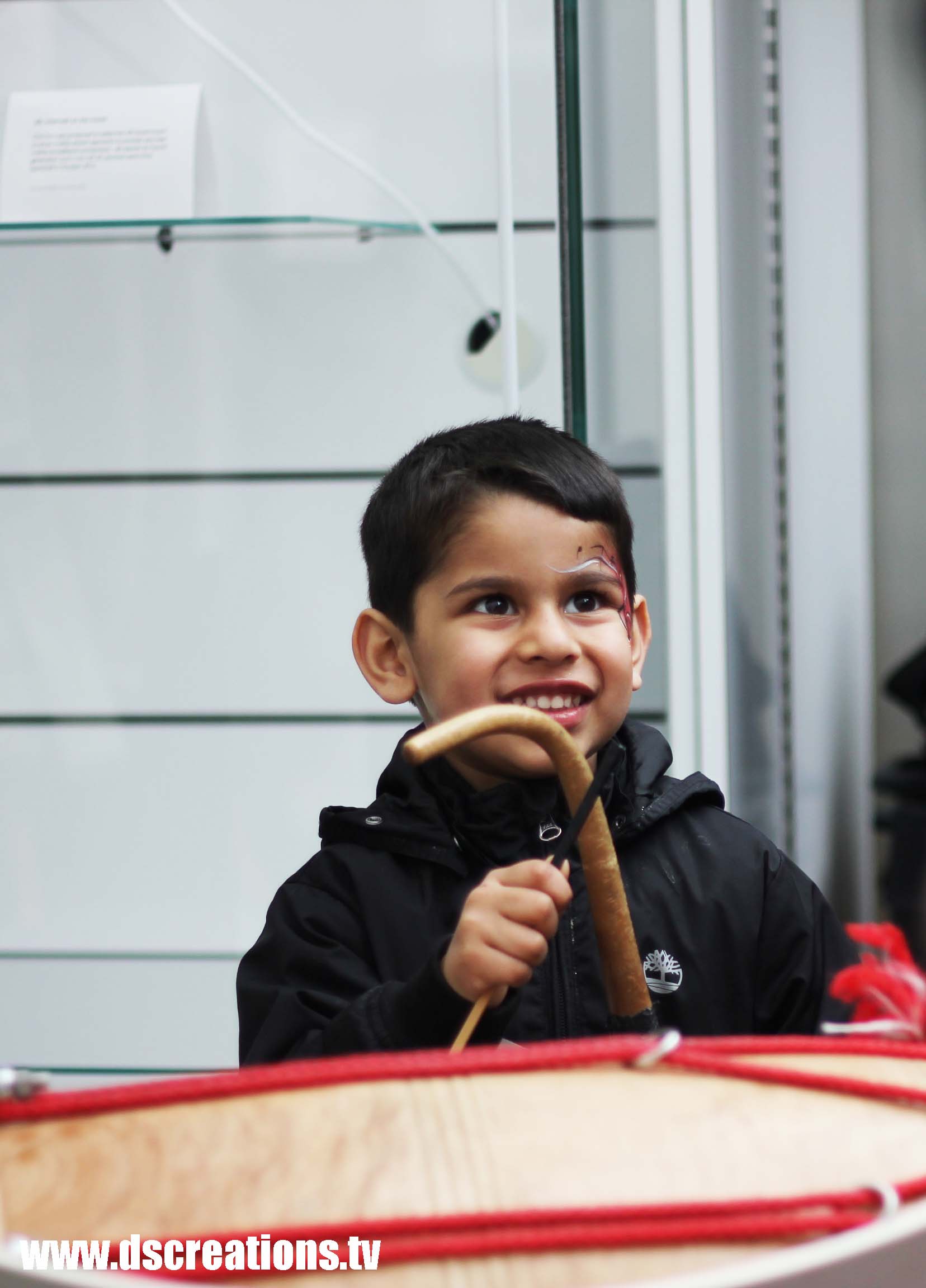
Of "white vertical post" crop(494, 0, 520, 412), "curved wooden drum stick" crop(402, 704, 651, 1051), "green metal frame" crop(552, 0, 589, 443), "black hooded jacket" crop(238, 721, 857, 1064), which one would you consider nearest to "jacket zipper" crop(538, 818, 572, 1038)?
"black hooded jacket" crop(238, 721, 857, 1064)

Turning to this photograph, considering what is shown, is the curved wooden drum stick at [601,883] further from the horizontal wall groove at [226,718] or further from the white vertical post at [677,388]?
the horizontal wall groove at [226,718]

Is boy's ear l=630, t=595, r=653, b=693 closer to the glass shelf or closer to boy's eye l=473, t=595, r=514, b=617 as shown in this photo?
boy's eye l=473, t=595, r=514, b=617

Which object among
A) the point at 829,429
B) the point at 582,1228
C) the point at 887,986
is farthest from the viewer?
the point at 829,429

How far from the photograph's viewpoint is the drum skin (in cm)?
30

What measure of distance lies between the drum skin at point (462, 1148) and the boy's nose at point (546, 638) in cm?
32

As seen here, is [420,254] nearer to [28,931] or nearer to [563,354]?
[563,354]

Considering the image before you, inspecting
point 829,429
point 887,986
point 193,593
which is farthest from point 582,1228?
→ point 193,593

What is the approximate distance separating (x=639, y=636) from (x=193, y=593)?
57 centimetres

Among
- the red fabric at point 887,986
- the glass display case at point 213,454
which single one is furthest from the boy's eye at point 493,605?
the glass display case at point 213,454

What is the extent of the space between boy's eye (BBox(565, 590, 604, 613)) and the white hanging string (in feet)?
1.77

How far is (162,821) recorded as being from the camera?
123 cm

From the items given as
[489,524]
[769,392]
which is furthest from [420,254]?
[489,524]

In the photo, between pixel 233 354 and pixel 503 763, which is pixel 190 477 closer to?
pixel 233 354

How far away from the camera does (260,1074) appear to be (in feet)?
1.15
